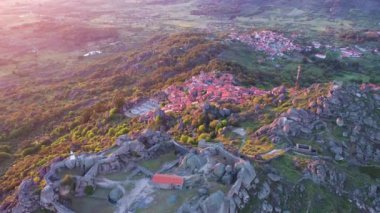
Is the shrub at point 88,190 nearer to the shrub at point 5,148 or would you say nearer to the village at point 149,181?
the village at point 149,181

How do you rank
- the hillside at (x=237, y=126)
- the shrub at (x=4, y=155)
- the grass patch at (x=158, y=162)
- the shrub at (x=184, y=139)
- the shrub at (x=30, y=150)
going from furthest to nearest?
the shrub at (x=30, y=150) → the shrub at (x=4, y=155) → the shrub at (x=184, y=139) → the hillside at (x=237, y=126) → the grass patch at (x=158, y=162)

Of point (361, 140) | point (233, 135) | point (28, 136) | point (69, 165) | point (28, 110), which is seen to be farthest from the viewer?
point (28, 110)

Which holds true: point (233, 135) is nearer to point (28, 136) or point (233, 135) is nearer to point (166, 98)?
point (166, 98)

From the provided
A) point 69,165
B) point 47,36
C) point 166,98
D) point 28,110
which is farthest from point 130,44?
point 69,165

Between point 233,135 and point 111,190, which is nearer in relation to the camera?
point 111,190

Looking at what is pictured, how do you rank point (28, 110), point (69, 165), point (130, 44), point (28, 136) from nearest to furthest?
1. point (69, 165)
2. point (28, 136)
3. point (28, 110)
4. point (130, 44)

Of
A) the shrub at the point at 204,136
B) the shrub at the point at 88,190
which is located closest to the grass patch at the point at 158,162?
the shrub at the point at 88,190

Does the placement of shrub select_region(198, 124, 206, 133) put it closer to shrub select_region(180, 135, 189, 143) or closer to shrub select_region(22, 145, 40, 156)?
shrub select_region(180, 135, 189, 143)

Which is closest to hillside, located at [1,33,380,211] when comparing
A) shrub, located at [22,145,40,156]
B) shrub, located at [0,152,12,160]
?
shrub, located at [22,145,40,156]

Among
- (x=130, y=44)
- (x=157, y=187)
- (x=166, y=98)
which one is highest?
(x=157, y=187)
